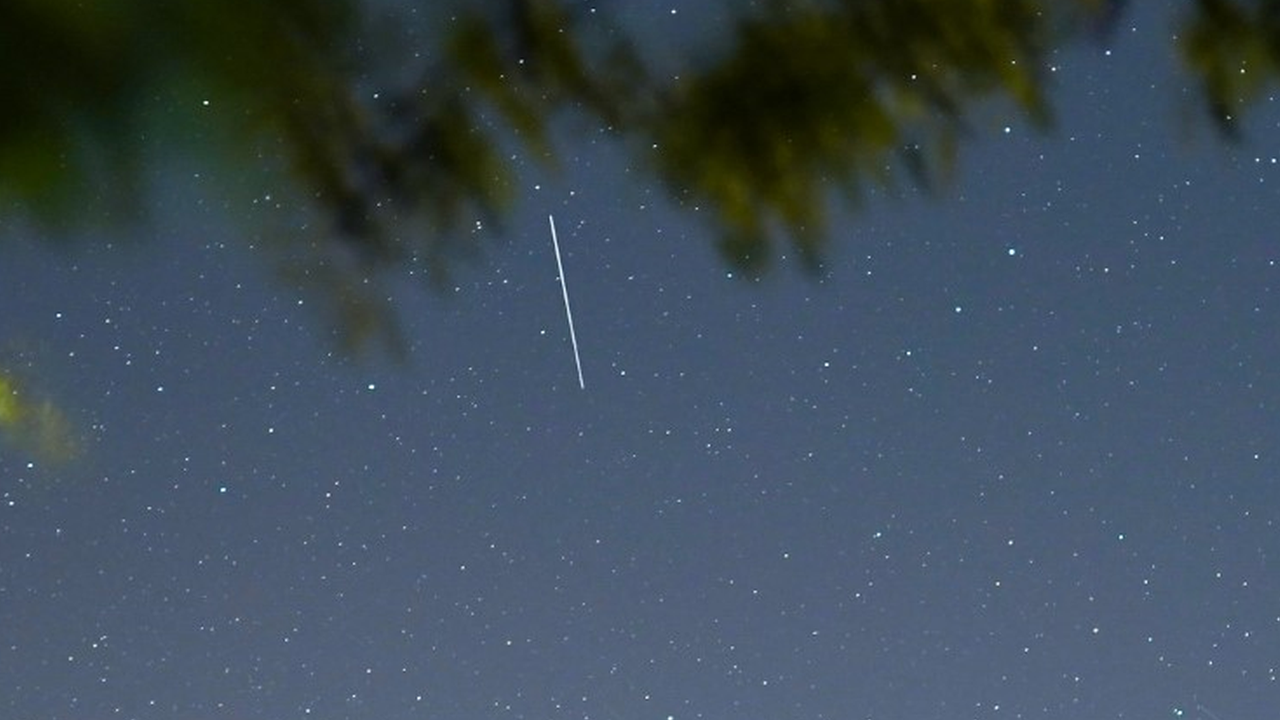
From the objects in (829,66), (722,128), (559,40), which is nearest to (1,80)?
(559,40)

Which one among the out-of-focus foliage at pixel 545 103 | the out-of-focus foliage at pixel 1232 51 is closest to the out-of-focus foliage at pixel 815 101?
the out-of-focus foliage at pixel 545 103

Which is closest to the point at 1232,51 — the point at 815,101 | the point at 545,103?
the point at 815,101

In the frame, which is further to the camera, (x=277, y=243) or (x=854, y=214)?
(x=854, y=214)

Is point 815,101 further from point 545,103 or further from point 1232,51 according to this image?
point 1232,51

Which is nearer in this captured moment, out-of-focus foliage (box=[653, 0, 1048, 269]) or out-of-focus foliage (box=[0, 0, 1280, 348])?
out-of-focus foliage (box=[0, 0, 1280, 348])

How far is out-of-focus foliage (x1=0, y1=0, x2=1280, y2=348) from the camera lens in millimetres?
1357

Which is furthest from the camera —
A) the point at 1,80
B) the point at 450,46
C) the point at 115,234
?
the point at 450,46

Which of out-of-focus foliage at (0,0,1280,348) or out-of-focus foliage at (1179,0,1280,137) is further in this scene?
out-of-focus foliage at (1179,0,1280,137)

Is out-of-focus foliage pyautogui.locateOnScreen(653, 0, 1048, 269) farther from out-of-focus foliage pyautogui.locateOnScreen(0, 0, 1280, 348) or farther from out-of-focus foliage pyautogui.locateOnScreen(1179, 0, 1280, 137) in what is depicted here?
out-of-focus foliage pyautogui.locateOnScreen(1179, 0, 1280, 137)

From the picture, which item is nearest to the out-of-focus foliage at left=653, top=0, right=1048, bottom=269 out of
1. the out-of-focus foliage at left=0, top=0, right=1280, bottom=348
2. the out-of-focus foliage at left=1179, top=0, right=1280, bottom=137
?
the out-of-focus foliage at left=0, top=0, right=1280, bottom=348

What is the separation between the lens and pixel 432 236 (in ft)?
5.03

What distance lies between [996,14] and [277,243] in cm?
71

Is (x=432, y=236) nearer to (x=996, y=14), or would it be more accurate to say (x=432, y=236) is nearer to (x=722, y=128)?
(x=722, y=128)

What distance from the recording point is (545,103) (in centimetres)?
157
